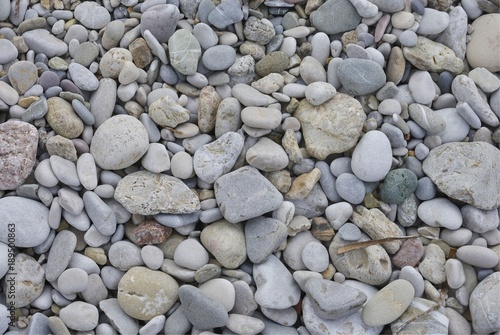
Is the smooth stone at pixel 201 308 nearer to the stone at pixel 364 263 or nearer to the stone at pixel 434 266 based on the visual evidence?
the stone at pixel 364 263

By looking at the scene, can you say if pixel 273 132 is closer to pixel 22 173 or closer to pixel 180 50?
pixel 180 50

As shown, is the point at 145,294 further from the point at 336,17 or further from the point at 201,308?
the point at 336,17

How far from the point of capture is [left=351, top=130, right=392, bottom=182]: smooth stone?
1.42 meters

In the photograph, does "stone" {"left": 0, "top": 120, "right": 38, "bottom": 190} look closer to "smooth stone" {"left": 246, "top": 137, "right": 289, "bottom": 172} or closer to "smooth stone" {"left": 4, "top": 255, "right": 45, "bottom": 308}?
"smooth stone" {"left": 4, "top": 255, "right": 45, "bottom": 308}

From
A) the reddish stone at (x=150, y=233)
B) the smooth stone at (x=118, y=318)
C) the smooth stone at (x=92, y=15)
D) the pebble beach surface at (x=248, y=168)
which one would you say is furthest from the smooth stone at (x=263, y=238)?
the smooth stone at (x=92, y=15)

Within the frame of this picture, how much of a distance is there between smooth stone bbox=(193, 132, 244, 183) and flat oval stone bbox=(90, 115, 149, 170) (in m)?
0.16

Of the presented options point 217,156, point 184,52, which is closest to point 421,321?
point 217,156

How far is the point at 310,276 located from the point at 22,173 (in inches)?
33.1

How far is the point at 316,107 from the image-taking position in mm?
1481

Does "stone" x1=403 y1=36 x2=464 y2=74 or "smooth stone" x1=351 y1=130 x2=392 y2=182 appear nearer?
"smooth stone" x1=351 y1=130 x2=392 y2=182

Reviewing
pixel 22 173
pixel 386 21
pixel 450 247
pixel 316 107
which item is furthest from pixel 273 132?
pixel 22 173

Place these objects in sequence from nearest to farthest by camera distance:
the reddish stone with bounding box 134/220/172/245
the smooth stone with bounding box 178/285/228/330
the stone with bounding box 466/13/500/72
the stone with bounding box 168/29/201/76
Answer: the smooth stone with bounding box 178/285/228/330 → the reddish stone with bounding box 134/220/172/245 → the stone with bounding box 168/29/201/76 → the stone with bounding box 466/13/500/72

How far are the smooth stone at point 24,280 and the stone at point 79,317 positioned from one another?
0.32 feet

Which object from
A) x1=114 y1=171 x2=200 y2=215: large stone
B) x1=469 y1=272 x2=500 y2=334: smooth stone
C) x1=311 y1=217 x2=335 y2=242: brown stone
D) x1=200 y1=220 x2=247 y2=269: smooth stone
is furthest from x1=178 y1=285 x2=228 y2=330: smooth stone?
x1=469 y1=272 x2=500 y2=334: smooth stone
